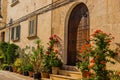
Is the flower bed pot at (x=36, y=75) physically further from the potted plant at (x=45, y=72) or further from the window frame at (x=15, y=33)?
the window frame at (x=15, y=33)

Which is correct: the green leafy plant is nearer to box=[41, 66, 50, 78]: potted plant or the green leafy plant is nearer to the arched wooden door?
box=[41, 66, 50, 78]: potted plant

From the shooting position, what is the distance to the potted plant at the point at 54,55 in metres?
12.1

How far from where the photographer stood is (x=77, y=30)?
12.1 metres

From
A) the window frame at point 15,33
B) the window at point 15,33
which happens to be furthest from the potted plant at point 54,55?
the window at point 15,33

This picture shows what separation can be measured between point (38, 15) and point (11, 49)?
3.82 meters

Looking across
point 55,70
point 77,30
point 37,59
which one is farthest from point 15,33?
point 77,30

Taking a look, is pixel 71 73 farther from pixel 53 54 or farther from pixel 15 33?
pixel 15 33

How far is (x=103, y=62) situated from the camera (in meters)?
8.27

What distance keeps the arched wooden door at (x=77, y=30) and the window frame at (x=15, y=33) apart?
7.15 metres

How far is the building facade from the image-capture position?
366 inches

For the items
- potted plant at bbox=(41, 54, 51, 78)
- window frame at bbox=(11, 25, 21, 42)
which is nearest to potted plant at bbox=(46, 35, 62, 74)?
potted plant at bbox=(41, 54, 51, 78)

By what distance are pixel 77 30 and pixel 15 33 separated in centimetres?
852

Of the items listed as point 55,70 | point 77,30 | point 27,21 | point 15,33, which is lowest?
point 55,70

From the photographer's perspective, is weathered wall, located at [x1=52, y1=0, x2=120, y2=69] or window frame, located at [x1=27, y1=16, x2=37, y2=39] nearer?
weathered wall, located at [x1=52, y1=0, x2=120, y2=69]
